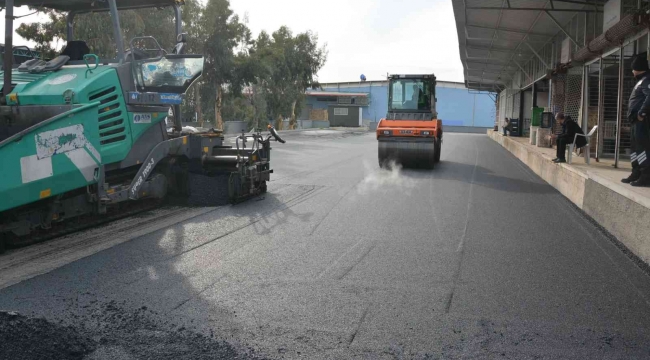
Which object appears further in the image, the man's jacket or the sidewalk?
the man's jacket

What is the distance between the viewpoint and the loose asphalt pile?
3.55 metres

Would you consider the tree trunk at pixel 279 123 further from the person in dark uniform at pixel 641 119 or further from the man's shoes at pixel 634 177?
the person in dark uniform at pixel 641 119

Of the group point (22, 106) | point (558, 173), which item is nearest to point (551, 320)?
point (22, 106)

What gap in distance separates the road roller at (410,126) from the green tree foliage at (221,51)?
6428mm

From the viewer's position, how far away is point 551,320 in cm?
431

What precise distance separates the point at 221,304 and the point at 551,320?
104 inches

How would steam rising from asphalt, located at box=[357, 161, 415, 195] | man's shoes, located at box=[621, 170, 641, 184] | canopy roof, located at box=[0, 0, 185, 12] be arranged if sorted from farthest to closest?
steam rising from asphalt, located at box=[357, 161, 415, 195] → man's shoes, located at box=[621, 170, 641, 184] → canopy roof, located at box=[0, 0, 185, 12]

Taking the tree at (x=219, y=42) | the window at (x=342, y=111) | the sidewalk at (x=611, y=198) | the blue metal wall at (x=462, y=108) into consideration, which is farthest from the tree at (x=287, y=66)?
the sidewalk at (x=611, y=198)

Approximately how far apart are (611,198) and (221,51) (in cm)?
3028

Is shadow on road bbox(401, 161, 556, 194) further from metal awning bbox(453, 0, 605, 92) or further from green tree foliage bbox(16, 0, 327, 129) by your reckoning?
green tree foliage bbox(16, 0, 327, 129)

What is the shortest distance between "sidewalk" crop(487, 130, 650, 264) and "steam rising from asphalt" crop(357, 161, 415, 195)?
10.5 feet

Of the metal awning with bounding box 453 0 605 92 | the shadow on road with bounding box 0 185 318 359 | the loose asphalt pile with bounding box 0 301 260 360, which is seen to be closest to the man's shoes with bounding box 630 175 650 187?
the shadow on road with bounding box 0 185 318 359

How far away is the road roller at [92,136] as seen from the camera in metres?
5.82

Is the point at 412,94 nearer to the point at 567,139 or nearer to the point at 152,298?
the point at 567,139
